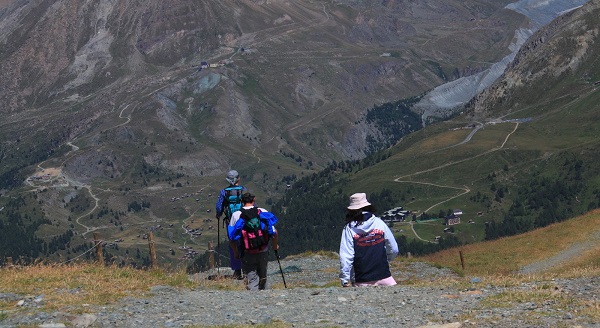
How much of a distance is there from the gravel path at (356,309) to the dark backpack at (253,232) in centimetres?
183

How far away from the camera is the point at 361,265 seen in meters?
29.3

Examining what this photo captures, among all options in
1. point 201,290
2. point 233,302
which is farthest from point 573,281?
point 201,290

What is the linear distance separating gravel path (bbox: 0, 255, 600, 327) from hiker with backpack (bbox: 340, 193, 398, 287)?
80cm

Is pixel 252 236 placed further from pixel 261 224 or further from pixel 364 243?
pixel 364 243

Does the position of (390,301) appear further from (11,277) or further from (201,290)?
(11,277)

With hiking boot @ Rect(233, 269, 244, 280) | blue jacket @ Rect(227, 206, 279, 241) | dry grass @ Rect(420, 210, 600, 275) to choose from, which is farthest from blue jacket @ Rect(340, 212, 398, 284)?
dry grass @ Rect(420, 210, 600, 275)

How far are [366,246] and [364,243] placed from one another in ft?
0.38

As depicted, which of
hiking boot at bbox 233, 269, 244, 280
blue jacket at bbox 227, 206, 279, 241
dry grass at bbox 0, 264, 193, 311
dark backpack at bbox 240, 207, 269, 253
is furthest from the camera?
hiking boot at bbox 233, 269, 244, 280

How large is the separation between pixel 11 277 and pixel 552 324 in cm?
2247

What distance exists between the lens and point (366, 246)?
94.3ft

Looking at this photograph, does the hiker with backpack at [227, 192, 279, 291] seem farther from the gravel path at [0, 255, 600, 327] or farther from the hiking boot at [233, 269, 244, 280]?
the hiking boot at [233, 269, 244, 280]

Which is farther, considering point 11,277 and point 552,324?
point 11,277

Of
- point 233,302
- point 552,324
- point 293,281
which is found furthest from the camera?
point 293,281

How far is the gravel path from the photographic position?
2525cm
